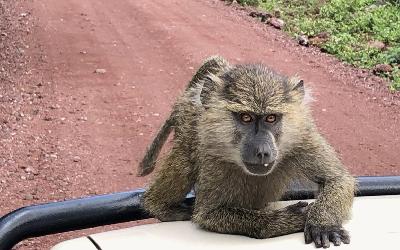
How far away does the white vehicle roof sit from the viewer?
2123mm

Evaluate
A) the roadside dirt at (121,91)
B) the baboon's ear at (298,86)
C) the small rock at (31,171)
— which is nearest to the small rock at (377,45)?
the roadside dirt at (121,91)

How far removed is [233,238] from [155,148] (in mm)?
2012

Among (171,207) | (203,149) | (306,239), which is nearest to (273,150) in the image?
(203,149)

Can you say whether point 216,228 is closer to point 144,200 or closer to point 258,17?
point 144,200

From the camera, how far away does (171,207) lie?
326 cm

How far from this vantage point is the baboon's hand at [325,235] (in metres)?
2.25

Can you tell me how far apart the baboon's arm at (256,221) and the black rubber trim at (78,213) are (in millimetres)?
270

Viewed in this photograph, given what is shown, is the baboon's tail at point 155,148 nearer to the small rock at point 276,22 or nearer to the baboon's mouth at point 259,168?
the baboon's mouth at point 259,168

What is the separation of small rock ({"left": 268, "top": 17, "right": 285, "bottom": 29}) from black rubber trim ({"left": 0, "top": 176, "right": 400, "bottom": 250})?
1050 cm

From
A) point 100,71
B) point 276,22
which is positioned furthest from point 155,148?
point 276,22

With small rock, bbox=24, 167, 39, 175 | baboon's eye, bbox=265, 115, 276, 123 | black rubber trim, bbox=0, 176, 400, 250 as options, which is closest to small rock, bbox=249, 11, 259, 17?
small rock, bbox=24, 167, 39, 175

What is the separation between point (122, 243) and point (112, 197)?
0.63 metres

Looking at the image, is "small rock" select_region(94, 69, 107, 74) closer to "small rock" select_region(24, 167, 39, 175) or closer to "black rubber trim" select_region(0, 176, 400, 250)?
"small rock" select_region(24, 167, 39, 175)

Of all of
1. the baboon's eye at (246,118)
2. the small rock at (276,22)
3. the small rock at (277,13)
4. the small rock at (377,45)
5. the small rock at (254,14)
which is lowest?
the small rock at (254,14)
